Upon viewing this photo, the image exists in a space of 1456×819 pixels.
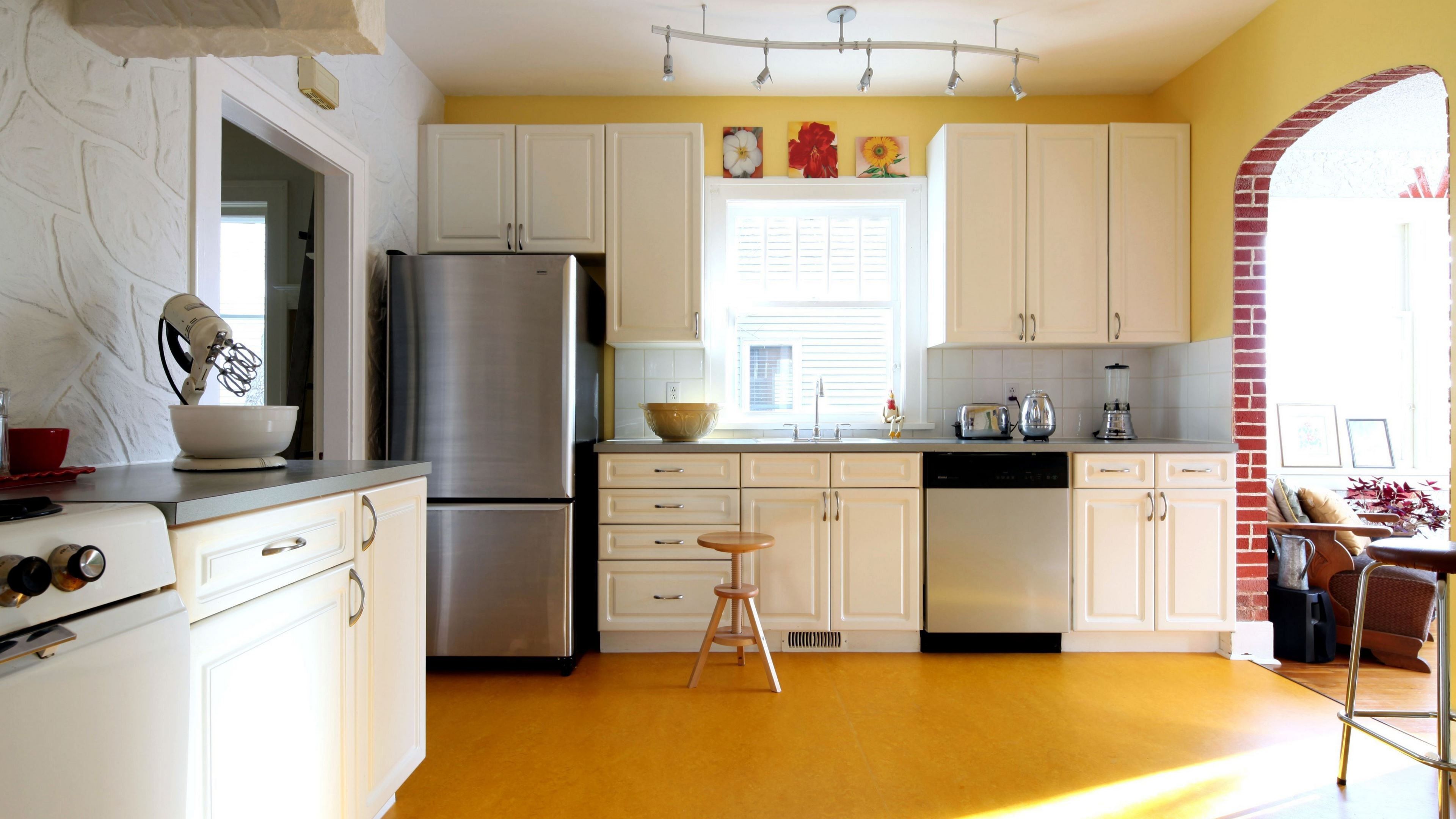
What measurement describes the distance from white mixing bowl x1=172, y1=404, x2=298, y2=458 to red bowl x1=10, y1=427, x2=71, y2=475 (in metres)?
0.18

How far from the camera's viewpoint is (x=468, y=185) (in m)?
3.45

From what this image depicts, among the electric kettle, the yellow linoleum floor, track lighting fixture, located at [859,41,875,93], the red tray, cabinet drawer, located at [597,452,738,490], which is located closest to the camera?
the red tray

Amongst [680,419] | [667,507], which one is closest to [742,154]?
[680,419]

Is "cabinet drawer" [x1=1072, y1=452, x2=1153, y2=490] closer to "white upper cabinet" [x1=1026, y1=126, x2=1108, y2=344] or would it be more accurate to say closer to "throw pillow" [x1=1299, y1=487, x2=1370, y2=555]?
"white upper cabinet" [x1=1026, y1=126, x2=1108, y2=344]

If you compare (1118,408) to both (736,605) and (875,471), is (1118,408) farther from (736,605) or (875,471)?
(736,605)

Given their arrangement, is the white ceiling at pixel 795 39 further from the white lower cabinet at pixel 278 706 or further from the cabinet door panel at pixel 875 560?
the white lower cabinet at pixel 278 706

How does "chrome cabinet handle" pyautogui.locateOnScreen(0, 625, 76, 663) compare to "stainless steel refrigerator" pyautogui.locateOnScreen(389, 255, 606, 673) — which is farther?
"stainless steel refrigerator" pyautogui.locateOnScreen(389, 255, 606, 673)

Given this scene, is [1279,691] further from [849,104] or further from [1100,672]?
[849,104]

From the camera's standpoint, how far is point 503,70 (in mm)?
3488

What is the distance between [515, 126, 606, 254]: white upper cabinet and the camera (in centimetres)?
344

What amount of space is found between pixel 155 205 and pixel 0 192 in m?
0.41

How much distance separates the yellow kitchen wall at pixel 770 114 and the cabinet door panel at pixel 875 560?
173 cm

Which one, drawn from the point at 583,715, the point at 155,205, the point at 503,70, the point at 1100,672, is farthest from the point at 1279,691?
the point at 503,70

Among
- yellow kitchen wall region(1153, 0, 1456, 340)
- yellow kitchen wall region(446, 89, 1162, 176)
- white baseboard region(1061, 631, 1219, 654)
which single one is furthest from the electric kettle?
yellow kitchen wall region(446, 89, 1162, 176)
